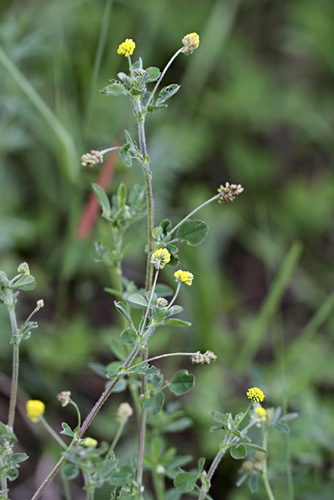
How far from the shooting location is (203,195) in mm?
2785

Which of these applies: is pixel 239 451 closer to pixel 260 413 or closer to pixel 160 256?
pixel 260 413

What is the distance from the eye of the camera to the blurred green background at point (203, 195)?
202 centimetres

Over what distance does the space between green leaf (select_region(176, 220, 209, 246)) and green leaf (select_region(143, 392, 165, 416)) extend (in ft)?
1.04

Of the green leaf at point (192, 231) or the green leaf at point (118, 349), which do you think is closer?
the green leaf at point (192, 231)

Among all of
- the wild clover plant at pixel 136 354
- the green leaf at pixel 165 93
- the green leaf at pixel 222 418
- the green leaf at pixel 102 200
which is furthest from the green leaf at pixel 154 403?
the green leaf at pixel 165 93

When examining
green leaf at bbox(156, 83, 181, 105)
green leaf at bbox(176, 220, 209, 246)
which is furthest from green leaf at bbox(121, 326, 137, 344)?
green leaf at bbox(156, 83, 181, 105)

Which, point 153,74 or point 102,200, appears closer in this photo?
point 153,74

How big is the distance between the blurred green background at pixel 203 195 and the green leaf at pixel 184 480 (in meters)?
0.54

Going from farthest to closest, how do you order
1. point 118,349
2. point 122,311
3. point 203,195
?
point 203,195
point 118,349
point 122,311

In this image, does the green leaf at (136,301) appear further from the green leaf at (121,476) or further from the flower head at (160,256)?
the green leaf at (121,476)

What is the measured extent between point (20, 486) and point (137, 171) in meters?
1.32

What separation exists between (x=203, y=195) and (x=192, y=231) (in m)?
1.59

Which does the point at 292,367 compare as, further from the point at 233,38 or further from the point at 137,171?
the point at 233,38

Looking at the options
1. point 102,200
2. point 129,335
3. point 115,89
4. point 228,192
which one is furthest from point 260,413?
point 115,89
